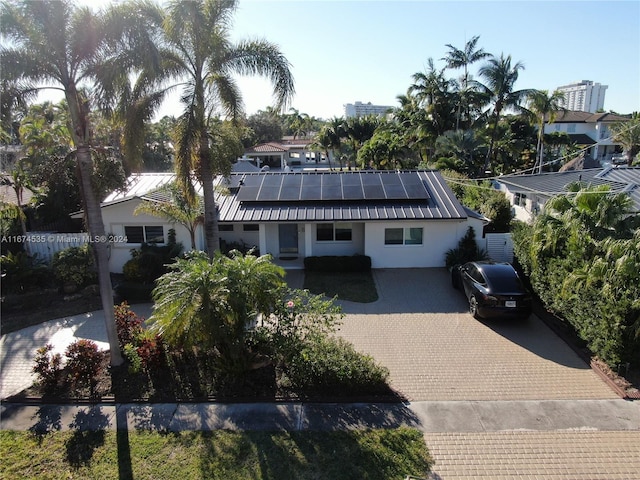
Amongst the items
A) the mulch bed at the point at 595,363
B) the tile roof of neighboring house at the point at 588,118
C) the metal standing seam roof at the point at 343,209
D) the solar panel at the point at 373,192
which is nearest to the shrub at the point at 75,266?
the metal standing seam roof at the point at 343,209

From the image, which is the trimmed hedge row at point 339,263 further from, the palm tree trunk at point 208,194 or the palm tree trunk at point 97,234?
the palm tree trunk at point 97,234

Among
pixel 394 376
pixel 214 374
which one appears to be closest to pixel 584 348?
pixel 394 376

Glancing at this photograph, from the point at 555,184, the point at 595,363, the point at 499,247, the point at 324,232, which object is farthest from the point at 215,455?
the point at 555,184

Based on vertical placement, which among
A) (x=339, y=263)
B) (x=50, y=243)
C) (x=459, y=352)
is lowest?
(x=459, y=352)

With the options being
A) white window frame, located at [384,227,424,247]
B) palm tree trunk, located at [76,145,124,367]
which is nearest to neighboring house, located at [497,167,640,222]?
white window frame, located at [384,227,424,247]

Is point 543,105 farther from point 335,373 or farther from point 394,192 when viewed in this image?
point 335,373

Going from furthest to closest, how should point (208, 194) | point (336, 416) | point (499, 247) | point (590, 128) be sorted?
point (590, 128) → point (499, 247) → point (208, 194) → point (336, 416)

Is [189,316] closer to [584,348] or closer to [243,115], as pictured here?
[243,115]
